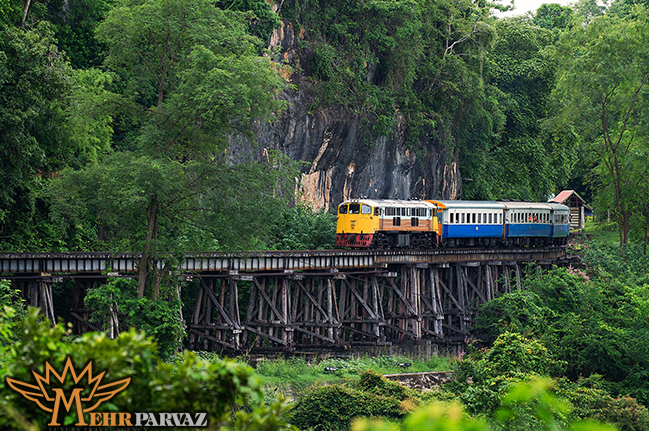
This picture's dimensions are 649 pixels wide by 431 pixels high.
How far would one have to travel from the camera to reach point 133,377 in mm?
5582

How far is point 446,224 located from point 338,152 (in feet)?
25.5

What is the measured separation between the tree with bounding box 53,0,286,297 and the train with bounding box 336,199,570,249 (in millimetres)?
10909

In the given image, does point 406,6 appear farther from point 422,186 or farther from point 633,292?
point 633,292

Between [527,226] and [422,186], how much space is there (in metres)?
7.95

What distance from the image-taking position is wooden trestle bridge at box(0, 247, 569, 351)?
21969 mm

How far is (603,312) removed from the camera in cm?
3025

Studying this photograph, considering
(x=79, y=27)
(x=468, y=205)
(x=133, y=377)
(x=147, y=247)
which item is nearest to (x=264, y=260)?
(x=147, y=247)

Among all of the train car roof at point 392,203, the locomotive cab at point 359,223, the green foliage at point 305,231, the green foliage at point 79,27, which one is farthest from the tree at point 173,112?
the green foliage at point 79,27

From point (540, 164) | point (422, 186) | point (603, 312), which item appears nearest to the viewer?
point (603, 312)

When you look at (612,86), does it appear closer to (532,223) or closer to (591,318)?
(532,223)

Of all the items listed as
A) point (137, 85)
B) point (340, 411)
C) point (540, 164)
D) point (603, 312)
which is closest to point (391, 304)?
point (603, 312)

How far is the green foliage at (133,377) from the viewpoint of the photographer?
5.43 meters

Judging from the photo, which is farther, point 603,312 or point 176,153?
point 603,312

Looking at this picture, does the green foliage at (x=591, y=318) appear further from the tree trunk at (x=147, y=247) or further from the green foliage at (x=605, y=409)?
the tree trunk at (x=147, y=247)
